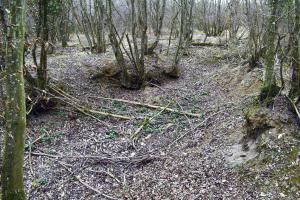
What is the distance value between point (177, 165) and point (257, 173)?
148 cm

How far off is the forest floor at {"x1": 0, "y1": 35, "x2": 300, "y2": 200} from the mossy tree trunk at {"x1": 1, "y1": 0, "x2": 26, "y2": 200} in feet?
5.24

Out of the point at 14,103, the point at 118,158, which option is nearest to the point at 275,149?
the point at 118,158

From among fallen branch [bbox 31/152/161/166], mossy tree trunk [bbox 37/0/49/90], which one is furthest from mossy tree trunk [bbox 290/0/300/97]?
mossy tree trunk [bbox 37/0/49/90]

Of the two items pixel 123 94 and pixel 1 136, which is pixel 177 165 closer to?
pixel 1 136

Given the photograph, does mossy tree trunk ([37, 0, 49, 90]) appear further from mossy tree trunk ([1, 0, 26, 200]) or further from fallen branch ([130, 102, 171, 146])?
mossy tree trunk ([1, 0, 26, 200])

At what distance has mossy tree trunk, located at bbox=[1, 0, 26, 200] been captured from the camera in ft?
12.6

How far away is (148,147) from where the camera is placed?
7.25 metres

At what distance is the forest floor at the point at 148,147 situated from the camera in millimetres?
5547

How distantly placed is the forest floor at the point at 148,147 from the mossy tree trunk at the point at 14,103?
1596 mm

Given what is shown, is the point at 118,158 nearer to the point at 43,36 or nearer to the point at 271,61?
the point at 271,61

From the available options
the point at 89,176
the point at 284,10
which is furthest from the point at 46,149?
the point at 284,10

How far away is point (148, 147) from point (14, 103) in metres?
3.76

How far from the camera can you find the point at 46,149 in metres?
7.20

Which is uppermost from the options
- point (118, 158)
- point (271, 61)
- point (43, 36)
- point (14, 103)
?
point (43, 36)
